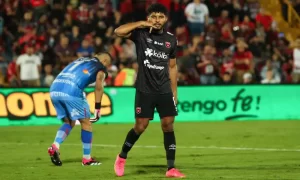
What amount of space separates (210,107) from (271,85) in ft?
6.18

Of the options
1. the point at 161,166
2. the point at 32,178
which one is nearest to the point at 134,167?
the point at 161,166

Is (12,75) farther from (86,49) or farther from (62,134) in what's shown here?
(62,134)

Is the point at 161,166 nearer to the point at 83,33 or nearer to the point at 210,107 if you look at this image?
the point at 210,107

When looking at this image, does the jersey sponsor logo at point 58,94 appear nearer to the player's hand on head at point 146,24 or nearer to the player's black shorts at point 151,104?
the player's black shorts at point 151,104

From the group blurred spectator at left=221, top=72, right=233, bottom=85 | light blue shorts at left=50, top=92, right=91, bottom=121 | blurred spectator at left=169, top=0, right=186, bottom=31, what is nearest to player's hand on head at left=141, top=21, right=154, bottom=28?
light blue shorts at left=50, top=92, right=91, bottom=121

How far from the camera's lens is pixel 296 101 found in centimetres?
2295

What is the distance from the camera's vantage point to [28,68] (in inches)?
923

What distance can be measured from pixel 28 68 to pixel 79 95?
1036cm

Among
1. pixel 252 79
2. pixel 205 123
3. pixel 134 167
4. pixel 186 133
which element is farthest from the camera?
pixel 252 79

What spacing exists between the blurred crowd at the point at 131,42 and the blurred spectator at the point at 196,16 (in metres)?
0.02

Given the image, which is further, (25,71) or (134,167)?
(25,71)

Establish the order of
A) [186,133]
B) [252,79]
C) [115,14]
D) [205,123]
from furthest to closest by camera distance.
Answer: [115,14]
[252,79]
[205,123]
[186,133]

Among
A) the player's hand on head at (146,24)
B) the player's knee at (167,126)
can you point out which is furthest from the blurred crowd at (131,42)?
the player's hand on head at (146,24)

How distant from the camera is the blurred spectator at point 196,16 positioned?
85.6 ft
